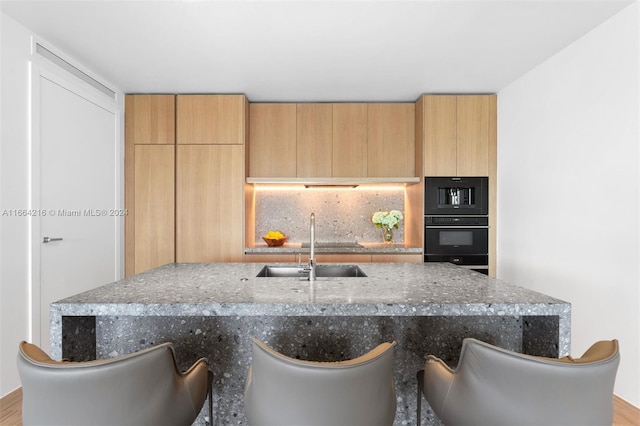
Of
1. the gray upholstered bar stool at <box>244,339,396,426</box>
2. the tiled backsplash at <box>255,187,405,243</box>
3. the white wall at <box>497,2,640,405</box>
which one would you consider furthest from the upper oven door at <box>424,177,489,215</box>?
the gray upholstered bar stool at <box>244,339,396,426</box>

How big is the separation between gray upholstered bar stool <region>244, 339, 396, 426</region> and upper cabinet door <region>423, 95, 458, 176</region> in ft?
9.70

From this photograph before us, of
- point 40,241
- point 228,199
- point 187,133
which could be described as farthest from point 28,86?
point 228,199

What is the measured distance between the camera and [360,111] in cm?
397

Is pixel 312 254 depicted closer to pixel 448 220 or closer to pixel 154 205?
pixel 448 220

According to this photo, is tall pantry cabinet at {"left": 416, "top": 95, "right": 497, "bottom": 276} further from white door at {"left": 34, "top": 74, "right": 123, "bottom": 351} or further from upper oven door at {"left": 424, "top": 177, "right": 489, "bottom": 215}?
white door at {"left": 34, "top": 74, "right": 123, "bottom": 351}

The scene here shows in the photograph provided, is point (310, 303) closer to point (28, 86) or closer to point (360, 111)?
point (28, 86)

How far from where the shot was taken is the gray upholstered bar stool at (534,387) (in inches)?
38.2

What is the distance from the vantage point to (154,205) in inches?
147

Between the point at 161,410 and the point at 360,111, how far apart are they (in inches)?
138

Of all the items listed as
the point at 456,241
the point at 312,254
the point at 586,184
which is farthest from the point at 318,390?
the point at 456,241

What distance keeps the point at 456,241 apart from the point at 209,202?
8.63ft

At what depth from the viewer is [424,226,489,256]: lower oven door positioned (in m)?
3.70

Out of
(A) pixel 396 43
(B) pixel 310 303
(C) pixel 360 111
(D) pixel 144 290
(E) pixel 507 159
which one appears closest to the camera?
(B) pixel 310 303

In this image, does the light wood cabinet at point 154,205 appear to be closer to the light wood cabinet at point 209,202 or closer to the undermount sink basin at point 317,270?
the light wood cabinet at point 209,202
